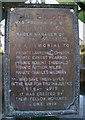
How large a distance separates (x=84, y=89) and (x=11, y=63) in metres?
4.97

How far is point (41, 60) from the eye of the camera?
4512 mm

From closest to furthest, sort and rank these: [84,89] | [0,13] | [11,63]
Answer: [11,63] < [0,13] < [84,89]

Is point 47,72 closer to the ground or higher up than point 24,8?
closer to the ground

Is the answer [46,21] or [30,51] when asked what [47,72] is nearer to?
[30,51]

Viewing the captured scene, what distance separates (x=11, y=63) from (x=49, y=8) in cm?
83

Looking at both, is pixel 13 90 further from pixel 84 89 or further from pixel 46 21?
pixel 84 89

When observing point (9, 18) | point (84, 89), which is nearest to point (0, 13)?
point (9, 18)

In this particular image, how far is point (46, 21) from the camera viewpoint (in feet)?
14.9

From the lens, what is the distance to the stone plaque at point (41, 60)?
4.50m

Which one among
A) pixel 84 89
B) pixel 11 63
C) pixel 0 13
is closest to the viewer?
pixel 11 63

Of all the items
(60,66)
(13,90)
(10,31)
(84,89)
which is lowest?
(84,89)

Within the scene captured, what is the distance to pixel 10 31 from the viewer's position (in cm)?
450

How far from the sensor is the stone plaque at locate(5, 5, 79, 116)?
450 centimetres

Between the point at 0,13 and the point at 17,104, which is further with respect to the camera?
the point at 0,13
